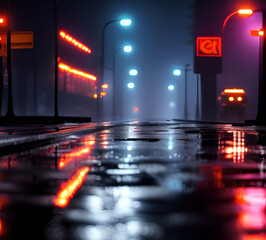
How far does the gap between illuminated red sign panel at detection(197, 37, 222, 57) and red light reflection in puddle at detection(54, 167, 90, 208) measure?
40.3 metres

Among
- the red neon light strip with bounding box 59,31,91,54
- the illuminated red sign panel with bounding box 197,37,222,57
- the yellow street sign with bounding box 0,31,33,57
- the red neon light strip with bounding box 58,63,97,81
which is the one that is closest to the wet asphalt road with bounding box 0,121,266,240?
the yellow street sign with bounding box 0,31,33,57

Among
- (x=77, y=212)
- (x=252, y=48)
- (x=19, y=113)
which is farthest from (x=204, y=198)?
(x=252, y=48)

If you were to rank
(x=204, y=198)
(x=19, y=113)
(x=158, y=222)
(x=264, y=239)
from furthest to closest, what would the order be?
(x=19, y=113)
(x=204, y=198)
(x=158, y=222)
(x=264, y=239)

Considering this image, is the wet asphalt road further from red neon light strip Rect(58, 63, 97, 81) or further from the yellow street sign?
red neon light strip Rect(58, 63, 97, 81)

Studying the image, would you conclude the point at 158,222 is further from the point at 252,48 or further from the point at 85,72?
the point at 85,72

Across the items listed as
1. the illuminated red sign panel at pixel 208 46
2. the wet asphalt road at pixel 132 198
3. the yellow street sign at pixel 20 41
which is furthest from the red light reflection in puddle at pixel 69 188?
the illuminated red sign panel at pixel 208 46

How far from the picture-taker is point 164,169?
26.8 ft

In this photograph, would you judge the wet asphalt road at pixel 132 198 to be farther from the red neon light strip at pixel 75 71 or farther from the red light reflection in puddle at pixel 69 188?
the red neon light strip at pixel 75 71

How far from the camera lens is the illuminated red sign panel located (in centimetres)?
4694

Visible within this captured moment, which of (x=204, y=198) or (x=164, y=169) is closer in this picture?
(x=204, y=198)

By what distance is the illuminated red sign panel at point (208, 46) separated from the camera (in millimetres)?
46938

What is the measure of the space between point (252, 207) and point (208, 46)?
141 feet

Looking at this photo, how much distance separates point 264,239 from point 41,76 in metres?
63.2

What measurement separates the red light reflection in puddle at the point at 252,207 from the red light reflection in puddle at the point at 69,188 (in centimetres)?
180
